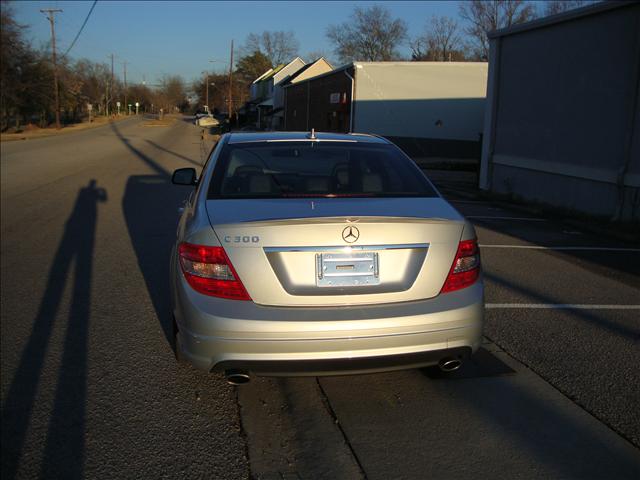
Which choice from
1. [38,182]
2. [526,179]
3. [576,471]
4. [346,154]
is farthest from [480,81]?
[576,471]

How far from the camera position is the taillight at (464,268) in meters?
3.40

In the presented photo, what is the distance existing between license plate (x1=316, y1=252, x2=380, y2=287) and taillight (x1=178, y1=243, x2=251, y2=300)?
Result: 416 millimetres

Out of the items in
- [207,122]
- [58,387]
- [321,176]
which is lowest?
[58,387]

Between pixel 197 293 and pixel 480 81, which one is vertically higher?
pixel 480 81

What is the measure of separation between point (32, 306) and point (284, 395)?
306cm

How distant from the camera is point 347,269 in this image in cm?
323

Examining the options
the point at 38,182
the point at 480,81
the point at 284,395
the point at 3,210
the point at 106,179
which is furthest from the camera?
the point at 480,81

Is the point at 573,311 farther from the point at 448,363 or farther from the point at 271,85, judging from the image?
the point at 271,85

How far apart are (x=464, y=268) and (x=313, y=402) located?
1.24 m

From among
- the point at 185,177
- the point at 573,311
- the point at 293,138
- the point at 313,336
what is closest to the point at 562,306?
the point at 573,311

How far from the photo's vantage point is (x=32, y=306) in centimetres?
566

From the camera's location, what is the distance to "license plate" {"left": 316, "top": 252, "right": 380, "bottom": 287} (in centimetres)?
321

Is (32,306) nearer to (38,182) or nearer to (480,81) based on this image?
(38,182)

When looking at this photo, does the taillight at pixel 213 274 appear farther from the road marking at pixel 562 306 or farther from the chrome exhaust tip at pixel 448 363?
the road marking at pixel 562 306
